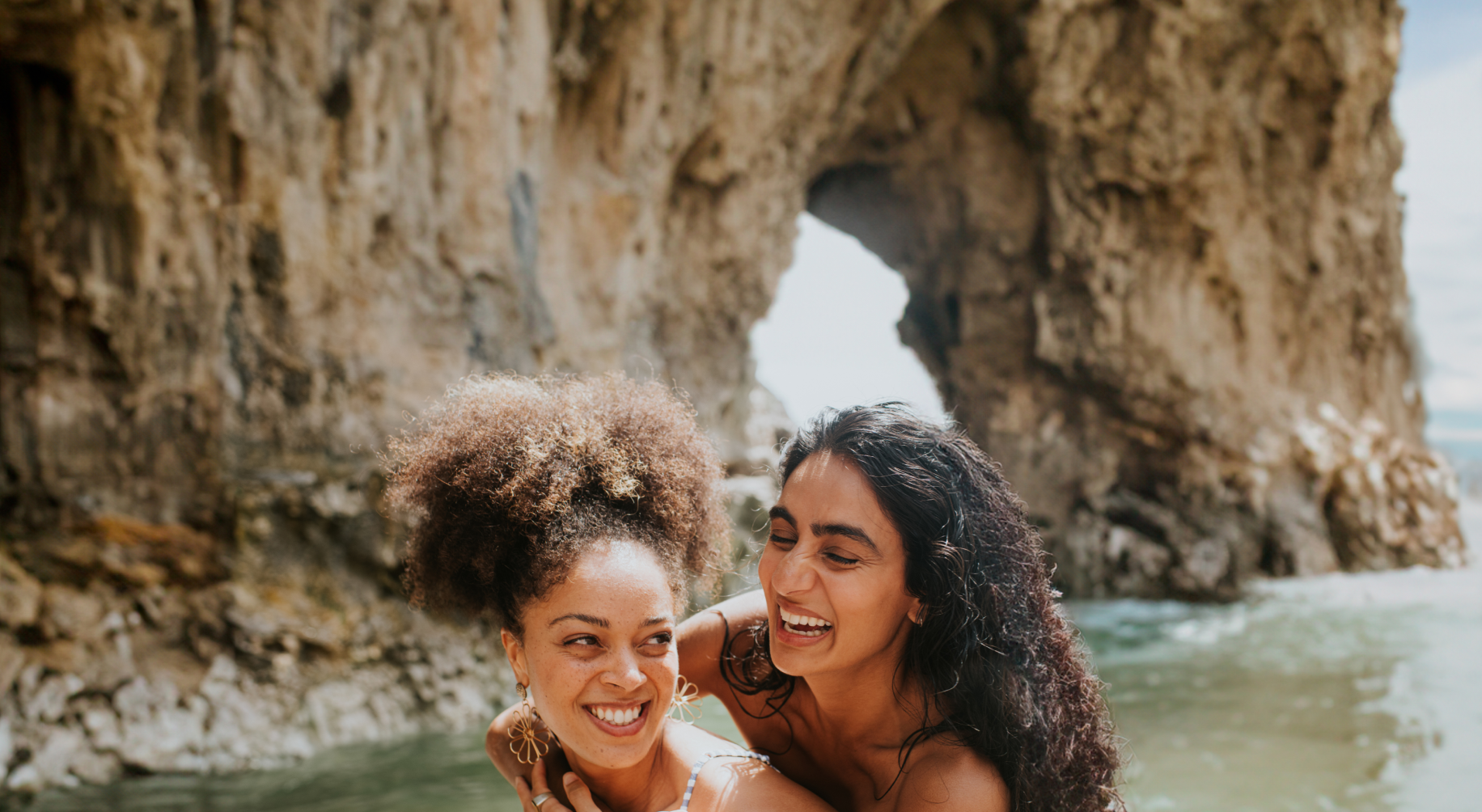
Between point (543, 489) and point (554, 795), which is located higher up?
point (543, 489)

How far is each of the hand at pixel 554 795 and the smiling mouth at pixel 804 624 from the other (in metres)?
0.55

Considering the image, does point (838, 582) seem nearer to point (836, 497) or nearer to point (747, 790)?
point (836, 497)

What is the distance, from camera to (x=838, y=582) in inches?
79.1

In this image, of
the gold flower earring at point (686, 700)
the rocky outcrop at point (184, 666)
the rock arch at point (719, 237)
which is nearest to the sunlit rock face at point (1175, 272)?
the rock arch at point (719, 237)

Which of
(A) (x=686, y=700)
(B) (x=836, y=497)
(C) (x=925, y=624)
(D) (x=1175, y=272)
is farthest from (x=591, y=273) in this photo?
(D) (x=1175, y=272)

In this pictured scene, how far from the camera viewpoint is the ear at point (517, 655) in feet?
6.72

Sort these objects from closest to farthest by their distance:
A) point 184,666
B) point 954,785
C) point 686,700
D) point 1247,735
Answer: point 954,785
point 686,700
point 184,666
point 1247,735

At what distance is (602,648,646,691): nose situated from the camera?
73.5 inches

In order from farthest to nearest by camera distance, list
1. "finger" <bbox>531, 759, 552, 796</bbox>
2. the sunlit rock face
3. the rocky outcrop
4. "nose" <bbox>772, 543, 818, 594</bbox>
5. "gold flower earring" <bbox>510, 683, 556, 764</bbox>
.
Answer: the sunlit rock face < the rocky outcrop < "gold flower earring" <bbox>510, 683, 556, 764</bbox> < "finger" <bbox>531, 759, 552, 796</bbox> < "nose" <bbox>772, 543, 818, 594</bbox>

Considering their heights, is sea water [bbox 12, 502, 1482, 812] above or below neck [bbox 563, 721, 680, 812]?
below

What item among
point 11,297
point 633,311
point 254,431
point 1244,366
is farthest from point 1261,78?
point 11,297

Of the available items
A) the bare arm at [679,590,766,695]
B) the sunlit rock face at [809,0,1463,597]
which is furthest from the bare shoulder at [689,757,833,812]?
the sunlit rock face at [809,0,1463,597]

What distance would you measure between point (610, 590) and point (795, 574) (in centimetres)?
40

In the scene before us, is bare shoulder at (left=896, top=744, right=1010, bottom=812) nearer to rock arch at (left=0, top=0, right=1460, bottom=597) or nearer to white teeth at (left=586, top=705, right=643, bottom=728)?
white teeth at (left=586, top=705, right=643, bottom=728)
